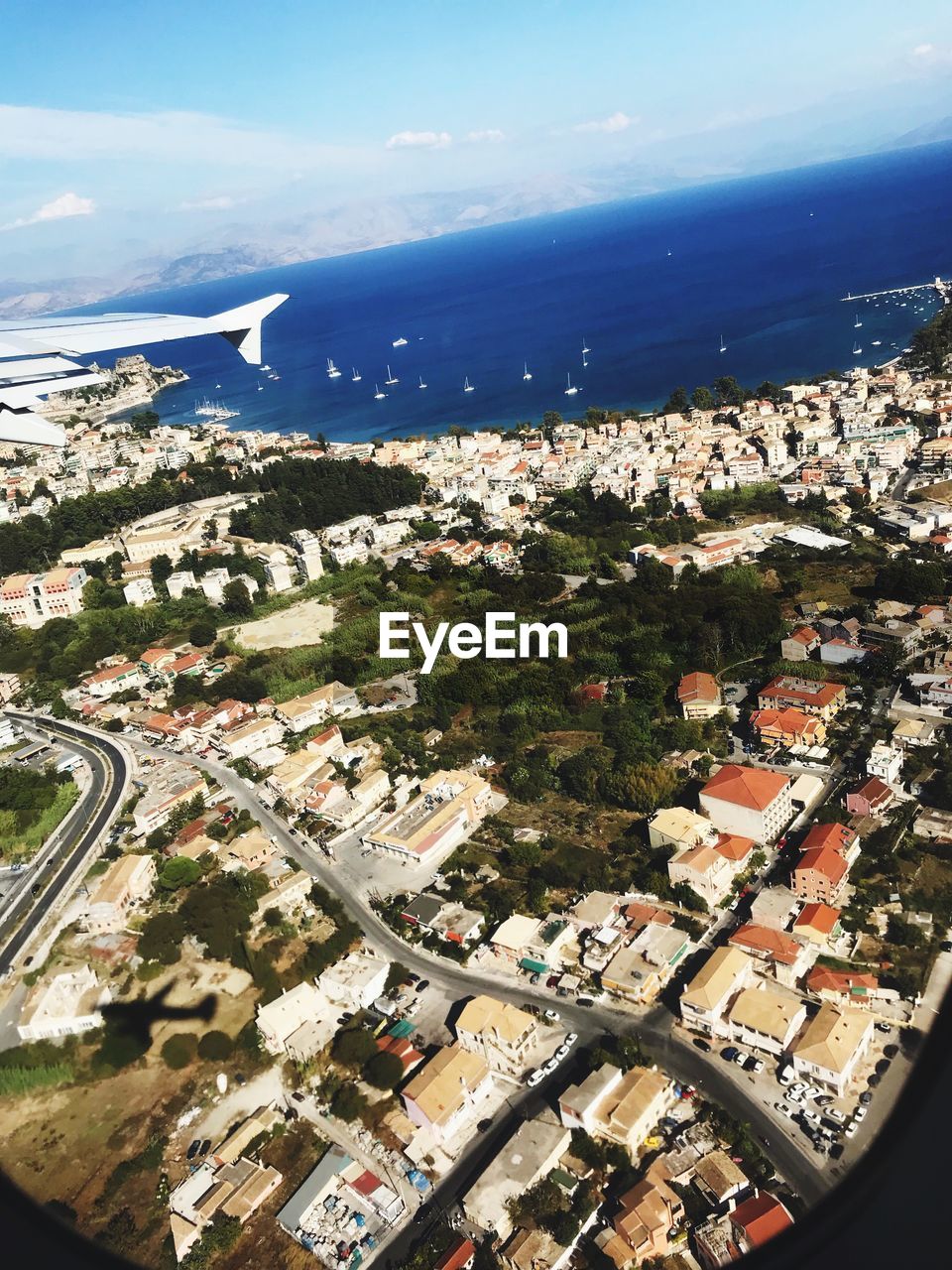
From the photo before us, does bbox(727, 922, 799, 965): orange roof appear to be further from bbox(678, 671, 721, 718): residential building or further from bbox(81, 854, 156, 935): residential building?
bbox(81, 854, 156, 935): residential building

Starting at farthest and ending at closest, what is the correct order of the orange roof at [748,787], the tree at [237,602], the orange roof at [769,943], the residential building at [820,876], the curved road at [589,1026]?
the tree at [237,602]
the orange roof at [748,787]
the residential building at [820,876]
the orange roof at [769,943]
the curved road at [589,1026]

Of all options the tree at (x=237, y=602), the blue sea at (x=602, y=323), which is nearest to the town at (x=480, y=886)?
the tree at (x=237, y=602)

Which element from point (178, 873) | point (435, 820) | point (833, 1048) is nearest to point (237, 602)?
point (178, 873)

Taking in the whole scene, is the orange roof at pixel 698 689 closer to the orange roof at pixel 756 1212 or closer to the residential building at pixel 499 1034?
the residential building at pixel 499 1034

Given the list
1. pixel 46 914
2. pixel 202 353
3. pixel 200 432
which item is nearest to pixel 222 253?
pixel 202 353

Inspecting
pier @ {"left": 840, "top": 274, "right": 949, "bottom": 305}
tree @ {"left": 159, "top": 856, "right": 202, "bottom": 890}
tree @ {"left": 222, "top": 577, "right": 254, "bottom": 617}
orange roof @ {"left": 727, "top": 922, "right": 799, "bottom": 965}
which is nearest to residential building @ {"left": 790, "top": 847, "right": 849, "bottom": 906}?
orange roof @ {"left": 727, "top": 922, "right": 799, "bottom": 965}
